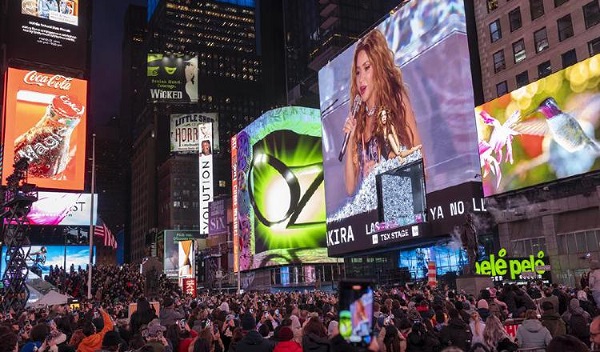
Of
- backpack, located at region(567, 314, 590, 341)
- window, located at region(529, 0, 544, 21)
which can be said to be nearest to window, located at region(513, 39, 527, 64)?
window, located at region(529, 0, 544, 21)

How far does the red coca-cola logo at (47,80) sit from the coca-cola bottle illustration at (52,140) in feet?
4.65

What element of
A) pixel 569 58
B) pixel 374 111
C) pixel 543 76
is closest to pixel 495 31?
pixel 543 76

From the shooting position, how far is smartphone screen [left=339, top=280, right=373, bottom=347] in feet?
13.4

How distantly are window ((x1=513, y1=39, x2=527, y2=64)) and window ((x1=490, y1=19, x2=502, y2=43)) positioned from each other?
7.39 ft

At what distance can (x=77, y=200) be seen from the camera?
75.4 meters

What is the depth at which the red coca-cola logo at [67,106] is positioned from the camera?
233ft

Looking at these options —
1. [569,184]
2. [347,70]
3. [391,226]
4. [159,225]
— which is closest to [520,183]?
[569,184]

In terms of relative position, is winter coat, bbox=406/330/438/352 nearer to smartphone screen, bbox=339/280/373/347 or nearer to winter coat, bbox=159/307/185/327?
smartphone screen, bbox=339/280/373/347

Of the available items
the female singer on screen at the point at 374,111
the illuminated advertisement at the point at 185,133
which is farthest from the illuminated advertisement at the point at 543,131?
the illuminated advertisement at the point at 185,133

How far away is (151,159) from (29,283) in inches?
5608

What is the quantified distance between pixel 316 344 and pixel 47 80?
70.4m

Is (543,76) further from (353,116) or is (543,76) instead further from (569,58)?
(353,116)

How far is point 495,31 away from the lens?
51750mm

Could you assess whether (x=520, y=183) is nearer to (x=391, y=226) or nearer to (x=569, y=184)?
(x=569, y=184)
